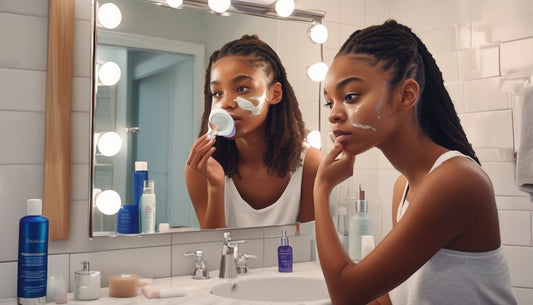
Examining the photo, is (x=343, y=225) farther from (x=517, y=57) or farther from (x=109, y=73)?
(x=109, y=73)

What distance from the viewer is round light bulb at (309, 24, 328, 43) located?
5.89 feet

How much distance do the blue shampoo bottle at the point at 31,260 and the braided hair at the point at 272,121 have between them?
0.58 m

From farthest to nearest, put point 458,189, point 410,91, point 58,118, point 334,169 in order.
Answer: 1. point 58,118
2. point 334,169
3. point 410,91
4. point 458,189

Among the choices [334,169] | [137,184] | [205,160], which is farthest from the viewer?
[205,160]

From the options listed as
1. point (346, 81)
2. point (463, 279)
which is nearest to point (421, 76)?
point (346, 81)

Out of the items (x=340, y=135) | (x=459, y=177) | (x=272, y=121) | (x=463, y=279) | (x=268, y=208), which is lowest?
(x=463, y=279)

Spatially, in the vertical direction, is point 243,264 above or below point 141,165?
below

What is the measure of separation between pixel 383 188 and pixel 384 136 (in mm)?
934

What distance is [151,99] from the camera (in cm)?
145

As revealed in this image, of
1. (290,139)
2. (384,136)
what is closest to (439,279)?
(384,136)

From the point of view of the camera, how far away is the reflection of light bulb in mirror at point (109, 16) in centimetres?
140

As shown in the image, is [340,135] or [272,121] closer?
[340,135]

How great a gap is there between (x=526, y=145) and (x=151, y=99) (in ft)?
3.49

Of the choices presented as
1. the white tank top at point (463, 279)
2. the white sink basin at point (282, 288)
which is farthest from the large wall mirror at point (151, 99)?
the white tank top at point (463, 279)
